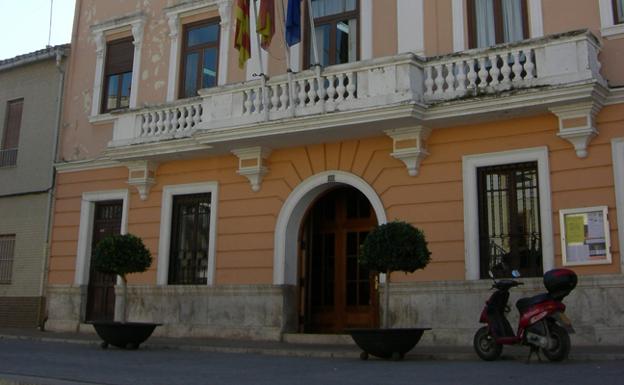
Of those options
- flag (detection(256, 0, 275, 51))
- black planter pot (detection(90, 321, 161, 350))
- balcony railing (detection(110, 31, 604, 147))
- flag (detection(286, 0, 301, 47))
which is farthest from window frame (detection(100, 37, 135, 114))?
black planter pot (detection(90, 321, 161, 350))

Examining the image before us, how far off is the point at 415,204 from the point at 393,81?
2349 mm

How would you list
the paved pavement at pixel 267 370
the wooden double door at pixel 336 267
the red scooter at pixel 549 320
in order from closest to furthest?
the paved pavement at pixel 267 370 → the red scooter at pixel 549 320 → the wooden double door at pixel 336 267

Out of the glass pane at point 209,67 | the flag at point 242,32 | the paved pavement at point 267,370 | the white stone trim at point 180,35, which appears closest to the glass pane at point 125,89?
the white stone trim at point 180,35

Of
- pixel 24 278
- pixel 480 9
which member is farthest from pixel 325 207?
pixel 24 278

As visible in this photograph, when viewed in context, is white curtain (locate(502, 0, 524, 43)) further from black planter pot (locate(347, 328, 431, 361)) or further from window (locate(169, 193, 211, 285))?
window (locate(169, 193, 211, 285))

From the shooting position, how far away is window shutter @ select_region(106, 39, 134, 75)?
18516 millimetres

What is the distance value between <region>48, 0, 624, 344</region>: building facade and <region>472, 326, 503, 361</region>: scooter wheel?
2.28 m

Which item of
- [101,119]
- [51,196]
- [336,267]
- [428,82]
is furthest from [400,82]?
[51,196]

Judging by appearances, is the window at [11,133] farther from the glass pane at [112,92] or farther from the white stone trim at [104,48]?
the glass pane at [112,92]

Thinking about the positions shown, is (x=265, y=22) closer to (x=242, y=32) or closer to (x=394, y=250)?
(x=242, y=32)

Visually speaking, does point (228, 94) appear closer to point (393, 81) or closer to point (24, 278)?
point (393, 81)

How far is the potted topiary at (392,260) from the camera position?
999 centimetres

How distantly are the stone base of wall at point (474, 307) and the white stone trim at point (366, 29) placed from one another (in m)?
4.84

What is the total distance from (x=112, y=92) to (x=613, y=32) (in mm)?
12342
